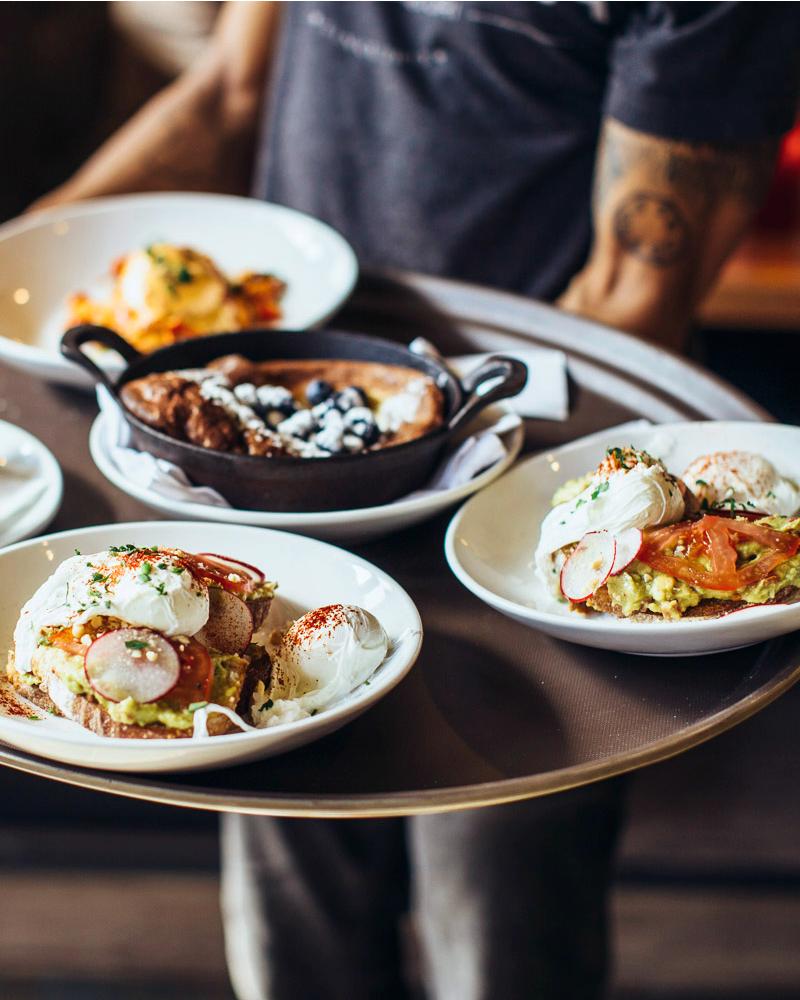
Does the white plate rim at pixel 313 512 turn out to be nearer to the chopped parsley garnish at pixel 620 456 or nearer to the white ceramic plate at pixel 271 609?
the white ceramic plate at pixel 271 609

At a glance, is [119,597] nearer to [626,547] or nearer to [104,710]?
[104,710]

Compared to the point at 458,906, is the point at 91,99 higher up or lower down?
higher up

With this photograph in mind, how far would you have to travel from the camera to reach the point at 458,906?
1617 mm

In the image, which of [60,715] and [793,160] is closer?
[60,715]

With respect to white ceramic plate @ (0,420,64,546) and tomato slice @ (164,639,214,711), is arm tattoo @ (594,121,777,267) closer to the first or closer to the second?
white ceramic plate @ (0,420,64,546)

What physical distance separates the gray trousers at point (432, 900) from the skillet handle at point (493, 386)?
23.7 inches

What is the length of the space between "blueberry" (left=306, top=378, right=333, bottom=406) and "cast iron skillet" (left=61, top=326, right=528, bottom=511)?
10 cm

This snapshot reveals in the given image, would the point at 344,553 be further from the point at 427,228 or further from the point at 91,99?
the point at 91,99

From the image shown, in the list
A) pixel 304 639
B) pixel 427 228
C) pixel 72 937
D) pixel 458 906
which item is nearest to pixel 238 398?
pixel 304 639

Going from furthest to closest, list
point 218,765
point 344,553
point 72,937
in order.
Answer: point 72,937, point 344,553, point 218,765

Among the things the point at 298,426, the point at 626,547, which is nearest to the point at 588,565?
the point at 626,547

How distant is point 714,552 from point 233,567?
1.45ft

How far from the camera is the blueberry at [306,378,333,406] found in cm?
131

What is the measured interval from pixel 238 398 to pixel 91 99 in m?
2.79
